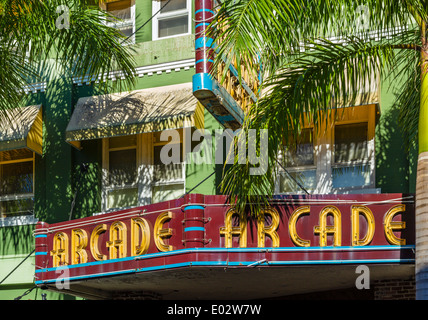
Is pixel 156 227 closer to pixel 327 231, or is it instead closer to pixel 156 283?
pixel 156 283

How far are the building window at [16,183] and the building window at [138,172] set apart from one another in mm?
2065

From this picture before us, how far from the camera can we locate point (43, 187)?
1891 centimetres

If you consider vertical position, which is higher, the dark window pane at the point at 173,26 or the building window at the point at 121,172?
the dark window pane at the point at 173,26

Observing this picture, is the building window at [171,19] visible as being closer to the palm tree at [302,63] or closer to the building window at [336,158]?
the building window at [336,158]

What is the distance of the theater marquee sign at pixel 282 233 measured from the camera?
44.5 feet

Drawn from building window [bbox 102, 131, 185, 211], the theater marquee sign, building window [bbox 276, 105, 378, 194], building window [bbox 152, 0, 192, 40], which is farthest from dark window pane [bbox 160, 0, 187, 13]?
the theater marquee sign

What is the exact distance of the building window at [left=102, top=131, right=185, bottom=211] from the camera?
17922 mm

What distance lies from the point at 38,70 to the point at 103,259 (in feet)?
21.6

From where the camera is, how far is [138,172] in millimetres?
18172

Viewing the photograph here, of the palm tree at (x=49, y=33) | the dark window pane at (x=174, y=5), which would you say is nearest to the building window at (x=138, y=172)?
the palm tree at (x=49, y=33)

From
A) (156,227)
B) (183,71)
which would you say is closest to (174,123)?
(183,71)

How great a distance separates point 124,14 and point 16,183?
194 inches

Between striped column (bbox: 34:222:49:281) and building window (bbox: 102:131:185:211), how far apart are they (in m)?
2.53

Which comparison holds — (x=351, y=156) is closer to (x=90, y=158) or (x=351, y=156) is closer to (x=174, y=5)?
(x=174, y=5)
